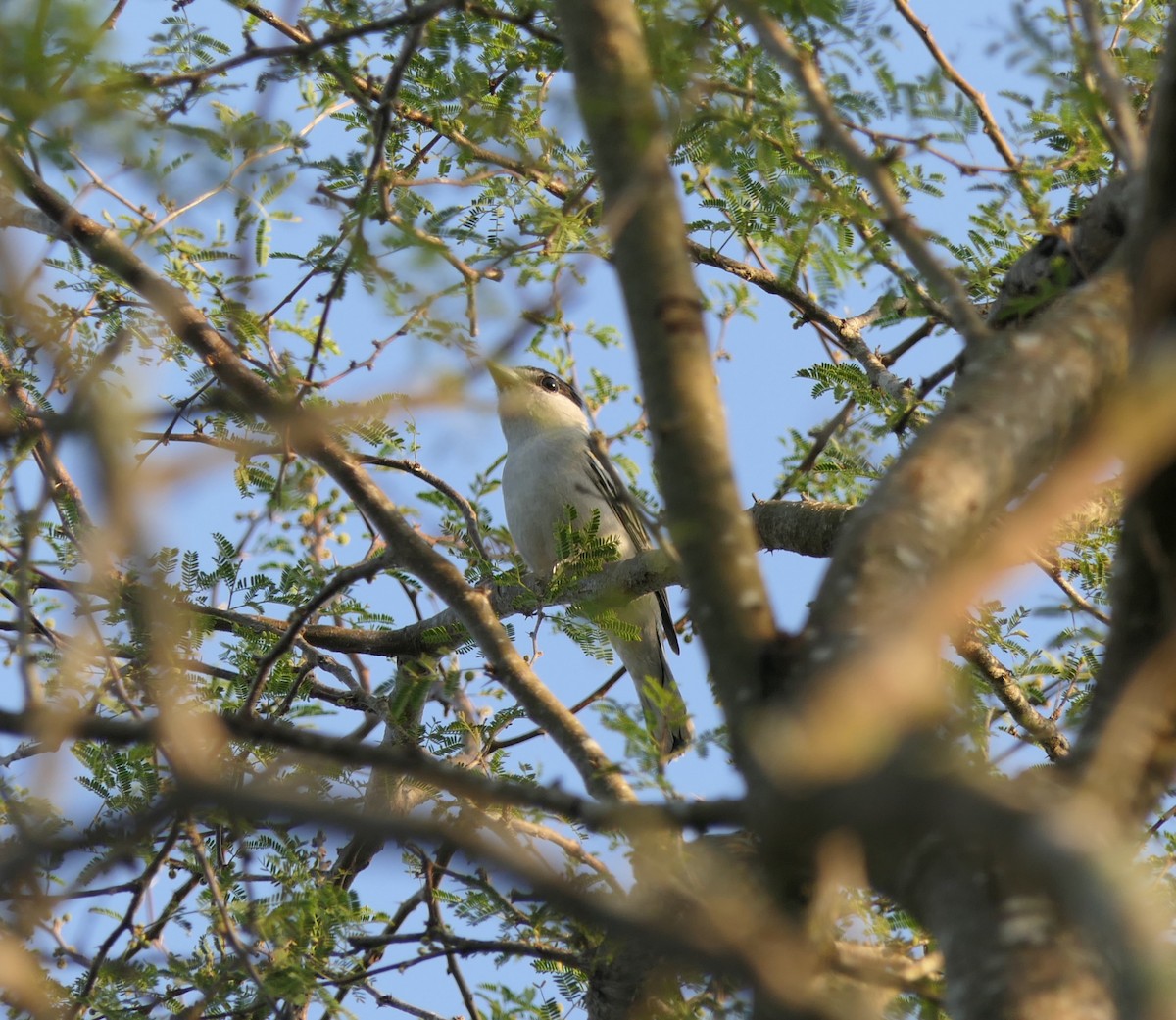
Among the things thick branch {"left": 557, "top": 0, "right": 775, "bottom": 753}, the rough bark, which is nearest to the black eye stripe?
thick branch {"left": 557, "top": 0, "right": 775, "bottom": 753}

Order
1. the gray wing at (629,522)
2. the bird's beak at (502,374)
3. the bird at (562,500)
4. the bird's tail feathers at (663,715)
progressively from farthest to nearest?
the gray wing at (629,522), the bird at (562,500), the bird's tail feathers at (663,715), the bird's beak at (502,374)

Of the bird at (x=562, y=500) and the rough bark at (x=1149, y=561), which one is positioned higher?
the bird at (x=562, y=500)

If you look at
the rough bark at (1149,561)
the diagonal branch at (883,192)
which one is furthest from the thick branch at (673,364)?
the rough bark at (1149,561)

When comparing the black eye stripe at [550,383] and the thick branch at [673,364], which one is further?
the black eye stripe at [550,383]

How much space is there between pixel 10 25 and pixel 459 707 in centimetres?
383

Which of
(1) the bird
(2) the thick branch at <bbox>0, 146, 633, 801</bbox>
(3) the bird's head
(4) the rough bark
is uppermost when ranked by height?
(3) the bird's head

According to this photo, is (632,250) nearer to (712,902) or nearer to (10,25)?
(712,902)

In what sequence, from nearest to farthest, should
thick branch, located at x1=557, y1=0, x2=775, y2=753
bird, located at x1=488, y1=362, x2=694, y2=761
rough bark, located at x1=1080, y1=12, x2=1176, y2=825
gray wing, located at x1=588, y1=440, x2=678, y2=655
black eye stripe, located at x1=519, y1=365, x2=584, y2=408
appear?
rough bark, located at x1=1080, y1=12, x2=1176, y2=825 → thick branch, located at x1=557, y1=0, x2=775, y2=753 → bird, located at x1=488, y1=362, x2=694, y2=761 → gray wing, located at x1=588, y1=440, x2=678, y2=655 → black eye stripe, located at x1=519, y1=365, x2=584, y2=408

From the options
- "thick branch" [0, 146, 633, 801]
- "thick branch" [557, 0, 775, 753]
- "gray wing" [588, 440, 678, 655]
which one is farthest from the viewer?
"gray wing" [588, 440, 678, 655]

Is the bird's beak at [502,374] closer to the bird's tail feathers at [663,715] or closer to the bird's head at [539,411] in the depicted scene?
the bird's tail feathers at [663,715]

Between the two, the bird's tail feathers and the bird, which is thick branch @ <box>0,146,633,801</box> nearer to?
the bird's tail feathers

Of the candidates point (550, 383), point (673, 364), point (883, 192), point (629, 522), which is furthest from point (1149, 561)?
point (550, 383)

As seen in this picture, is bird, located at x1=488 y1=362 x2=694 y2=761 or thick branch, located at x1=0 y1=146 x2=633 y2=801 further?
bird, located at x1=488 y1=362 x2=694 y2=761

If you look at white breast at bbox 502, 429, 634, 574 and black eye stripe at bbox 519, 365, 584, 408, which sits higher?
black eye stripe at bbox 519, 365, 584, 408
